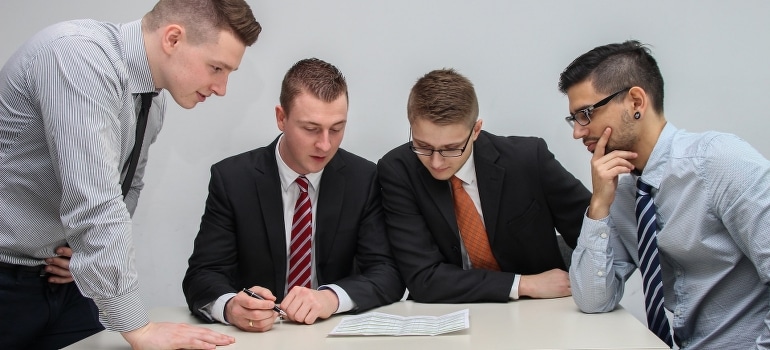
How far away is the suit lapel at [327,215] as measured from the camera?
8.17ft

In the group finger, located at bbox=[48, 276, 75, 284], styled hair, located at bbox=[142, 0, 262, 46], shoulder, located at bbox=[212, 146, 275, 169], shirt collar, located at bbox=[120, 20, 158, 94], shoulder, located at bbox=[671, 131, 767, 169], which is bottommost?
finger, located at bbox=[48, 276, 75, 284]

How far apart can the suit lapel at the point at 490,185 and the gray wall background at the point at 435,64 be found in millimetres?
712

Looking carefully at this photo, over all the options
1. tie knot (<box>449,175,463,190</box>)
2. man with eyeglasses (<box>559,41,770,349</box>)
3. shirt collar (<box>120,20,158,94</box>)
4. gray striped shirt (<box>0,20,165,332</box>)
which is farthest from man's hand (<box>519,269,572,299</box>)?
shirt collar (<box>120,20,158,94</box>)

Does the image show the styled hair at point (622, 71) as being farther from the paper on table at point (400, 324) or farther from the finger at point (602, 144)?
the paper on table at point (400, 324)

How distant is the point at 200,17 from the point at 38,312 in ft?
3.10

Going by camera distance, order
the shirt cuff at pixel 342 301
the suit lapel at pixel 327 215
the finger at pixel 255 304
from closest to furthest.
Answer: the finger at pixel 255 304 < the shirt cuff at pixel 342 301 < the suit lapel at pixel 327 215

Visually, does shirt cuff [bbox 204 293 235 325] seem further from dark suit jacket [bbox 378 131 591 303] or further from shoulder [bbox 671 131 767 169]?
shoulder [bbox 671 131 767 169]

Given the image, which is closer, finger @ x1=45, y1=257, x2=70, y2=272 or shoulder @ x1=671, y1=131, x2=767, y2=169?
shoulder @ x1=671, y1=131, x2=767, y2=169

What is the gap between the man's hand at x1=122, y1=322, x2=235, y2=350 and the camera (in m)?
1.72

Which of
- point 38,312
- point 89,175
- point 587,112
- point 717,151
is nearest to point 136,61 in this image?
point 89,175

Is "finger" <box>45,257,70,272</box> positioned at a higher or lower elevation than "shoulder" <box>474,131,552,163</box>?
lower

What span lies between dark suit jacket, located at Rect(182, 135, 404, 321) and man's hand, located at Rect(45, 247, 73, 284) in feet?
1.55

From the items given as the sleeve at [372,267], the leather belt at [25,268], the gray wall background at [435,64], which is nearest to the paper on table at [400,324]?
the sleeve at [372,267]

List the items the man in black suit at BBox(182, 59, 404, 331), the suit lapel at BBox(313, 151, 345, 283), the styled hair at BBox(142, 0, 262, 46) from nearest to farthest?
the styled hair at BBox(142, 0, 262, 46)
the man in black suit at BBox(182, 59, 404, 331)
the suit lapel at BBox(313, 151, 345, 283)
